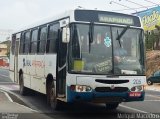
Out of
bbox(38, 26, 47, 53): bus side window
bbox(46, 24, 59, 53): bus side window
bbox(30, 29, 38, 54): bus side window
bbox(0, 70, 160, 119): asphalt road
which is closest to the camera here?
bbox(0, 70, 160, 119): asphalt road

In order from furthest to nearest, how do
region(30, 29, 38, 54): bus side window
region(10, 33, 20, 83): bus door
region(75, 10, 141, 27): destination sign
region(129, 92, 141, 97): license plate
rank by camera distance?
region(10, 33, 20, 83): bus door
region(30, 29, 38, 54): bus side window
region(75, 10, 141, 27): destination sign
region(129, 92, 141, 97): license plate

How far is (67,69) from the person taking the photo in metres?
13.5

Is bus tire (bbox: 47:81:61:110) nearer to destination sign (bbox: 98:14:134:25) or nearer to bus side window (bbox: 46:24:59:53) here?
bus side window (bbox: 46:24:59:53)

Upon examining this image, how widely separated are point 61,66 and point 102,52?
147 cm

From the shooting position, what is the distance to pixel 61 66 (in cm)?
1425

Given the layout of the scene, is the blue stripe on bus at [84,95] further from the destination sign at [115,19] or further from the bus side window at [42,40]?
the bus side window at [42,40]

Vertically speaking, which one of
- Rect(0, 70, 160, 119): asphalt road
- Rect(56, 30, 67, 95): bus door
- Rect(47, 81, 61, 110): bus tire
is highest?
Rect(56, 30, 67, 95): bus door

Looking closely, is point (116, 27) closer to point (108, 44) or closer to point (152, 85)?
point (108, 44)

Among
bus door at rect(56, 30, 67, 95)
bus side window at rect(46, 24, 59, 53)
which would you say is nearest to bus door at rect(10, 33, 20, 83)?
bus side window at rect(46, 24, 59, 53)

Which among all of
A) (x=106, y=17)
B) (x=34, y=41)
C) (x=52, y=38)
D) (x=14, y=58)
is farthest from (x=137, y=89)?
(x=14, y=58)

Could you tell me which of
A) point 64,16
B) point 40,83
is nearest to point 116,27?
point 64,16

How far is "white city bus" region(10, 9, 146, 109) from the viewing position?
13.3 m

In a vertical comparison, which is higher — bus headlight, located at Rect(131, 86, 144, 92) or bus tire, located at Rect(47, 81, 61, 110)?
bus headlight, located at Rect(131, 86, 144, 92)

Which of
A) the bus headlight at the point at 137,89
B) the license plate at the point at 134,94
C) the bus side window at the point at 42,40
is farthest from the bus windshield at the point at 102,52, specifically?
the bus side window at the point at 42,40
